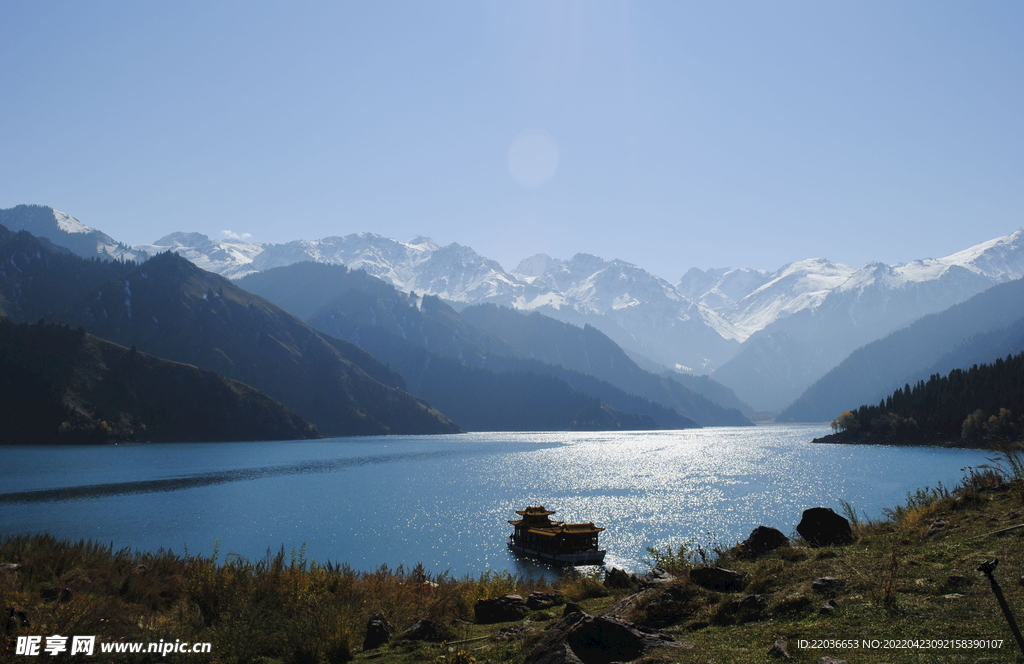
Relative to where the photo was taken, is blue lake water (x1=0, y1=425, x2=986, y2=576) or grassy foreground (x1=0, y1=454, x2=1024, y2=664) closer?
grassy foreground (x1=0, y1=454, x2=1024, y2=664)

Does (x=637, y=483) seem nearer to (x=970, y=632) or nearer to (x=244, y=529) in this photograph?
(x=244, y=529)

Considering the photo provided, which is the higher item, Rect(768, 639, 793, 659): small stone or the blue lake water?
Rect(768, 639, 793, 659): small stone

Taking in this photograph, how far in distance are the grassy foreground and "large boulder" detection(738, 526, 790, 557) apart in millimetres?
461

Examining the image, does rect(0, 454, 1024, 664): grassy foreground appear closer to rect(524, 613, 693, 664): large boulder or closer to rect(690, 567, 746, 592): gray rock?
rect(690, 567, 746, 592): gray rock

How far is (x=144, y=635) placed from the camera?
40.2ft

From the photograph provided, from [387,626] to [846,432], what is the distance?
208817mm

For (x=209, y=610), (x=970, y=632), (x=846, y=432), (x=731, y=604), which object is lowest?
(x=846, y=432)

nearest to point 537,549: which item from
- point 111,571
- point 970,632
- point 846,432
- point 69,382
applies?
point 111,571

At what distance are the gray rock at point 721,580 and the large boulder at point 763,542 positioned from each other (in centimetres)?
427

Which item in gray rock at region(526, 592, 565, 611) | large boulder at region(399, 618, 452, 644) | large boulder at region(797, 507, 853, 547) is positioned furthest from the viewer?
large boulder at region(797, 507, 853, 547)

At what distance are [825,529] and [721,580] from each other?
233 inches

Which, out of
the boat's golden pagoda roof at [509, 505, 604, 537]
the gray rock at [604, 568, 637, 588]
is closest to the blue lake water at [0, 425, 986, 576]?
the boat's golden pagoda roof at [509, 505, 604, 537]

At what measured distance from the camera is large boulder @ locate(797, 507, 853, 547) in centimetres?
1697

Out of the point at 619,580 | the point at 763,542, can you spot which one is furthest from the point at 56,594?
the point at 763,542
